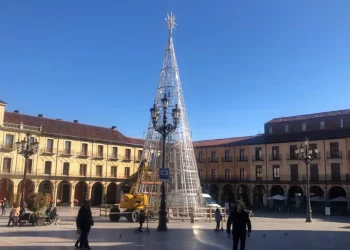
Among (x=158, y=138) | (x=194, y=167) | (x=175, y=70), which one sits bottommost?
(x=194, y=167)

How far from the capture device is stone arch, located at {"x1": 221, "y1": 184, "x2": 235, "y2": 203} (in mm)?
48513

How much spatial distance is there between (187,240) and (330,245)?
515cm

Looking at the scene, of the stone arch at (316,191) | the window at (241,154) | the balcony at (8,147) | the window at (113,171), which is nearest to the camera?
the balcony at (8,147)

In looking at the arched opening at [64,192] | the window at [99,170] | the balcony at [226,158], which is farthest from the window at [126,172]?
the balcony at [226,158]

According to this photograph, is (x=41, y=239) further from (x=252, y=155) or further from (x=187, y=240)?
(x=252, y=155)

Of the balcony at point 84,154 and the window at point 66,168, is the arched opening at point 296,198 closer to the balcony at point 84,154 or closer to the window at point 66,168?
the balcony at point 84,154

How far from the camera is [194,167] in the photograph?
23844 millimetres

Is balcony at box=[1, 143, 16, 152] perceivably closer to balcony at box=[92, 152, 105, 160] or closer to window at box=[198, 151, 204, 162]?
balcony at box=[92, 152, 105, 160]

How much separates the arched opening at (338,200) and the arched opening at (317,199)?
3.07 ft

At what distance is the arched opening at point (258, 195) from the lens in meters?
45.3

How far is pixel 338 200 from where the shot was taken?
3634 cm

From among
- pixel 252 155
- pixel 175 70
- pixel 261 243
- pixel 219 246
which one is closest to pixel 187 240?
pixel 219 246

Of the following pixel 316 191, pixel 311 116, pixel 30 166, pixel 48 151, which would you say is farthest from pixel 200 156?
pixel 30 166

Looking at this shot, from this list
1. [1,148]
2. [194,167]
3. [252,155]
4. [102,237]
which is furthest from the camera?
[252,155]
